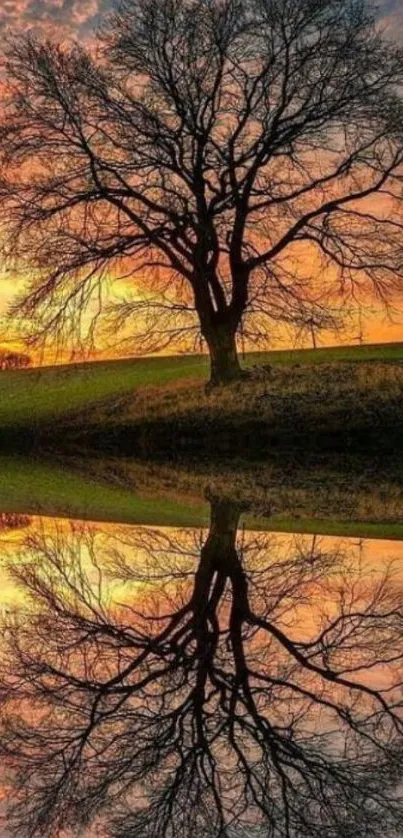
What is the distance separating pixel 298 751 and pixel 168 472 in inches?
667

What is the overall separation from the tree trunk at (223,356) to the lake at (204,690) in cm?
2044

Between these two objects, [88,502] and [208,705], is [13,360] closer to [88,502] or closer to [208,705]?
[88,502]

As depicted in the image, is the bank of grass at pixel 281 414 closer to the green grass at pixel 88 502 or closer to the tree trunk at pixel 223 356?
the tree trunk at pixel 223 356

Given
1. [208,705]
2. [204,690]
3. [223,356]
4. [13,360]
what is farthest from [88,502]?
[13,360]

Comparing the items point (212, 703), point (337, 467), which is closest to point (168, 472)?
point (337, 467)

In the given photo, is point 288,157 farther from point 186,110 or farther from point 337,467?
point 337,467

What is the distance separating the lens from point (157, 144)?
2928cm

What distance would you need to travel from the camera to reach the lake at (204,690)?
4383 mm

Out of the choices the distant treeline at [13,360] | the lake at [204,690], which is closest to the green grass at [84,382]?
the distant treeline at [13,360]

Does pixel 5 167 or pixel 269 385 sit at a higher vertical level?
pixel 5 167

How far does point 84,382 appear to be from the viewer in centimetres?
4359

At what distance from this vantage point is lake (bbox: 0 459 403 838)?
4.38 m

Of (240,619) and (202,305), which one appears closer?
(240,619)

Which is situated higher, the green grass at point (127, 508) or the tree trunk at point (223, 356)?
the tree trunk at point (223, 356)
